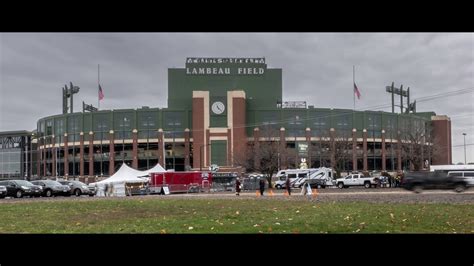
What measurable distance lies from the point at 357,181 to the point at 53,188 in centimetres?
3285

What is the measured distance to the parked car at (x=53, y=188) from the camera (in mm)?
43031

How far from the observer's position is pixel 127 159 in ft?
327

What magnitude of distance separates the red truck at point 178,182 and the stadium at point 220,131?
3521 cm

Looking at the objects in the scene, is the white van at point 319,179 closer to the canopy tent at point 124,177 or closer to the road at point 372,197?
the canopy tent at point 124,177

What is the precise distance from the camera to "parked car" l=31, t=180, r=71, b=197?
43.0 metres

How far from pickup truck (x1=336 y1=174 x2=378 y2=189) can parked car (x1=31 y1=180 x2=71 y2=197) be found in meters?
30.5

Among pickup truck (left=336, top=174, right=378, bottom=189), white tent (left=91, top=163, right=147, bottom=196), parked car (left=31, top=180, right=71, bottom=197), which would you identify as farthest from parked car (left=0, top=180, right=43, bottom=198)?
pickup truck (left=336, top=174, right=378, bottom=189)

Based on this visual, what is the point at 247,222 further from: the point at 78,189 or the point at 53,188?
the point at 78,189

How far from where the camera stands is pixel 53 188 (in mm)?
43375

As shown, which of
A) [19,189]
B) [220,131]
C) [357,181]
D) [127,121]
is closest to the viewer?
[19,189]

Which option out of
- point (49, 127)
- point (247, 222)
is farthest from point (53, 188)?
point (49, 127)
